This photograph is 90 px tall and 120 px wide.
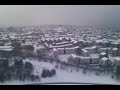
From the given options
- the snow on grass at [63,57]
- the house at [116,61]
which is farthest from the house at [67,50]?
the house at [116,61]

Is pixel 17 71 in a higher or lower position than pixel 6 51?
lower

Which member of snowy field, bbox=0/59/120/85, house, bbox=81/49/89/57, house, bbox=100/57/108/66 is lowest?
snowy field, bbox=0/59/120/85

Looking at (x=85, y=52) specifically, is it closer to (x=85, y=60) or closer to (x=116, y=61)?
(x=85, y=60)

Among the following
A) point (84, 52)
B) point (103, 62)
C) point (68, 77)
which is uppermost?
point (84, 52)

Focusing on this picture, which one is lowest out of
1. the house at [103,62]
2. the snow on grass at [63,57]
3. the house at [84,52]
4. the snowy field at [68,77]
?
the snowy field at [68,77]

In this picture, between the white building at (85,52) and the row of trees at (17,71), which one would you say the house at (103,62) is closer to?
the white building at (85,52)

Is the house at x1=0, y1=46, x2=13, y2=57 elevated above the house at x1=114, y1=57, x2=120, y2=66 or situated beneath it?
elevated above

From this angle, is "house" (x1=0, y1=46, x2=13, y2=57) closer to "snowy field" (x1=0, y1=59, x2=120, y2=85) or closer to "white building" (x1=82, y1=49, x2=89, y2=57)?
"snowy field" (x1=0, y1=59, x2=120, y2=85)

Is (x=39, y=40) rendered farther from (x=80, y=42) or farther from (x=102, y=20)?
(x=102, y=20)

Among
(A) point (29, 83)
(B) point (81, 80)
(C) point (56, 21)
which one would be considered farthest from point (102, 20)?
(A) point (29, 83)

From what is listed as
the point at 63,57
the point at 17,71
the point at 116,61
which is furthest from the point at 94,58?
the point at 17,71

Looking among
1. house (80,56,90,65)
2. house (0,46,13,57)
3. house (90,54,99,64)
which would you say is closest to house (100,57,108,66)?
house (90,54,99,64)
